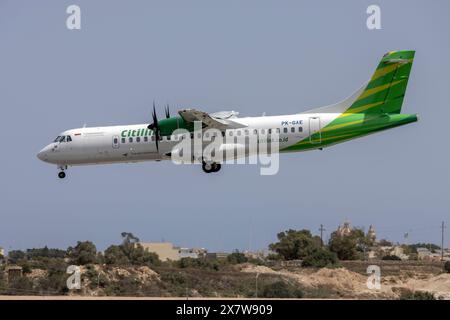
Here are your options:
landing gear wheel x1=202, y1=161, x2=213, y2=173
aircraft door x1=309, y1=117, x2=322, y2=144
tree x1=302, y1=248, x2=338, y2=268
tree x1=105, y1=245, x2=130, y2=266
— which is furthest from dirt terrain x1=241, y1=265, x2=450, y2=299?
aircraft door x1=309, y1=117, x2=322, y2=144

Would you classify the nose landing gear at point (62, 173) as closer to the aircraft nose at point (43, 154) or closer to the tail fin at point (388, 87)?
the aircraft nose at point (43, 154)

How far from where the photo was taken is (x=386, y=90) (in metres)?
41.8

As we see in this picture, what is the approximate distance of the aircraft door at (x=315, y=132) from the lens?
40.7 metres

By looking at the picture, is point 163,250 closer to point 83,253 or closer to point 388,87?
point 83,253

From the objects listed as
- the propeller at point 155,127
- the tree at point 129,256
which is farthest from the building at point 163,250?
the propeller at point 155,127

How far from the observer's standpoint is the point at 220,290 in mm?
44188

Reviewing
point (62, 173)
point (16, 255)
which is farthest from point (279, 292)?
point (16, 255)

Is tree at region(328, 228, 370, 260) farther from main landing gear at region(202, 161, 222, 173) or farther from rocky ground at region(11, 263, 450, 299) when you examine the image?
main landing gear at region(202, 161, 222, 173)

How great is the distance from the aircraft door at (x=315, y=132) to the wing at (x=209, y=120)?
3.56 m

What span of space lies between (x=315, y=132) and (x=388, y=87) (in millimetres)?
4618

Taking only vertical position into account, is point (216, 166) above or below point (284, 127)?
below
